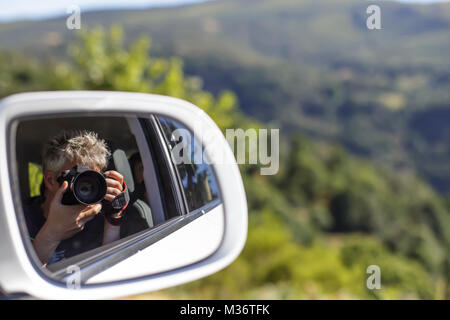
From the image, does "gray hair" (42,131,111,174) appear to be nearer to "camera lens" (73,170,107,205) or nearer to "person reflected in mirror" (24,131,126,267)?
"person reflected in mirror" (24,131,126,267)

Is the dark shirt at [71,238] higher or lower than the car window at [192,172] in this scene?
lower

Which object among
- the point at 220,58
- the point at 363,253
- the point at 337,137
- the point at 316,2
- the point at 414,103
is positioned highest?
the point at 316,2

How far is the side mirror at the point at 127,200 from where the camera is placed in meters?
1.21

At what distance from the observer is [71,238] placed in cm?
139

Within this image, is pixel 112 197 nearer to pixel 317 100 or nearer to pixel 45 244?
pixel 45 244

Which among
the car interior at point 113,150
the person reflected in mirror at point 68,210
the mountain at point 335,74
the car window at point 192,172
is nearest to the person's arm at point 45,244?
the person reflected in mirror at point 68,210

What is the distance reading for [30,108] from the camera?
1.22m

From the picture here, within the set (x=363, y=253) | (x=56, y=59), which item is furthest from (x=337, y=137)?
(x=363, y=253)

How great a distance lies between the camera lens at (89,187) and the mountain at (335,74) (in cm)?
6200

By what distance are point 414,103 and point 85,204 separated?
103174 mm

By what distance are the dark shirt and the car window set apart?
358mm

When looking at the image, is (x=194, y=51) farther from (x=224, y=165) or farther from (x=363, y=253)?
(x=224, y=165)

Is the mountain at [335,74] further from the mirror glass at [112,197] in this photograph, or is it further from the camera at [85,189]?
the camera at [85,189]
